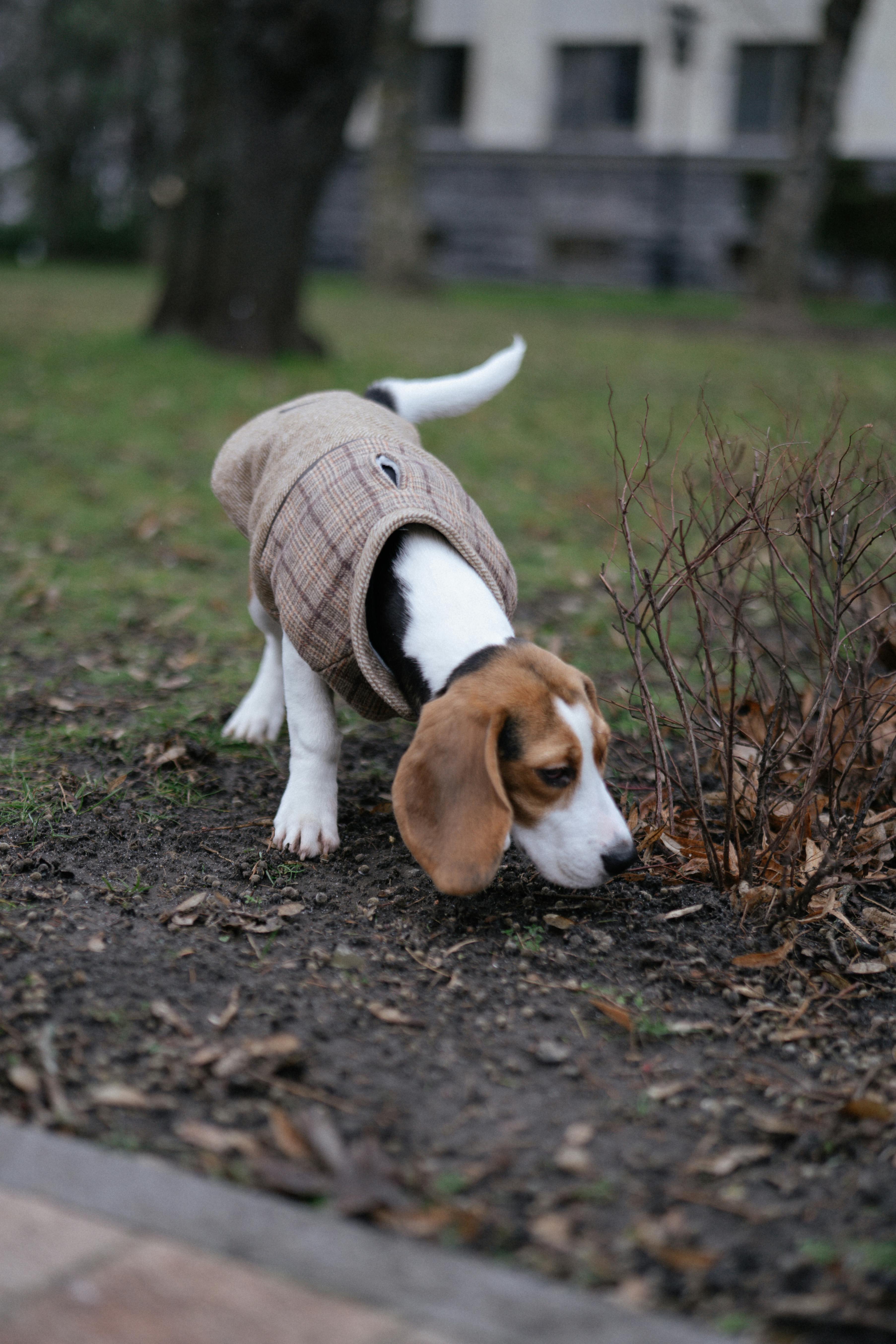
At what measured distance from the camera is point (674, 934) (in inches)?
122

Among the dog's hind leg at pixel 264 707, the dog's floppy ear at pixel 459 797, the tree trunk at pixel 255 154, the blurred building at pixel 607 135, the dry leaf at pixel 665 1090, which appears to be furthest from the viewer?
the blurred building at pixel 607 135

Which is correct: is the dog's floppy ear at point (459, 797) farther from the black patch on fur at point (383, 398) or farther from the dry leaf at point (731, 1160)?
the black patch on fur at point (383, 398)

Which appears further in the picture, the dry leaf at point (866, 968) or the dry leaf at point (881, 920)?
the dry leaf at point (881, 920)

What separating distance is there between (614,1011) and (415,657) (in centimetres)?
99

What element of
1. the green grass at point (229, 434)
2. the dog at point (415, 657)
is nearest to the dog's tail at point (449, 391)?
the dog at point (415, 657)

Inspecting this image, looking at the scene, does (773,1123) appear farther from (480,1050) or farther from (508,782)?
(508,782)

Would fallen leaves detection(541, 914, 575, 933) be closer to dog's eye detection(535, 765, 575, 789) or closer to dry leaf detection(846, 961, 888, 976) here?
dog's eye detection(535, 765, 575, 789)

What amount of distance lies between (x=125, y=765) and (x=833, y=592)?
2.21 meters

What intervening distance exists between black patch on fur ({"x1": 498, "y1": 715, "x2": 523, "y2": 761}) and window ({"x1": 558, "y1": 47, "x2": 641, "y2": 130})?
2787 cm

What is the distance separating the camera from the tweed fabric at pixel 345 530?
3.25 meters

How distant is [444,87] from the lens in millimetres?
28688

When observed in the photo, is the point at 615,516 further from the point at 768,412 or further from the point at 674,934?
the point at 674,934

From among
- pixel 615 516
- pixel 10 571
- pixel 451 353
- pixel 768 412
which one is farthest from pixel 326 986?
pixel 451 353

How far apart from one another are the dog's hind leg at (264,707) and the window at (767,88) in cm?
2575
